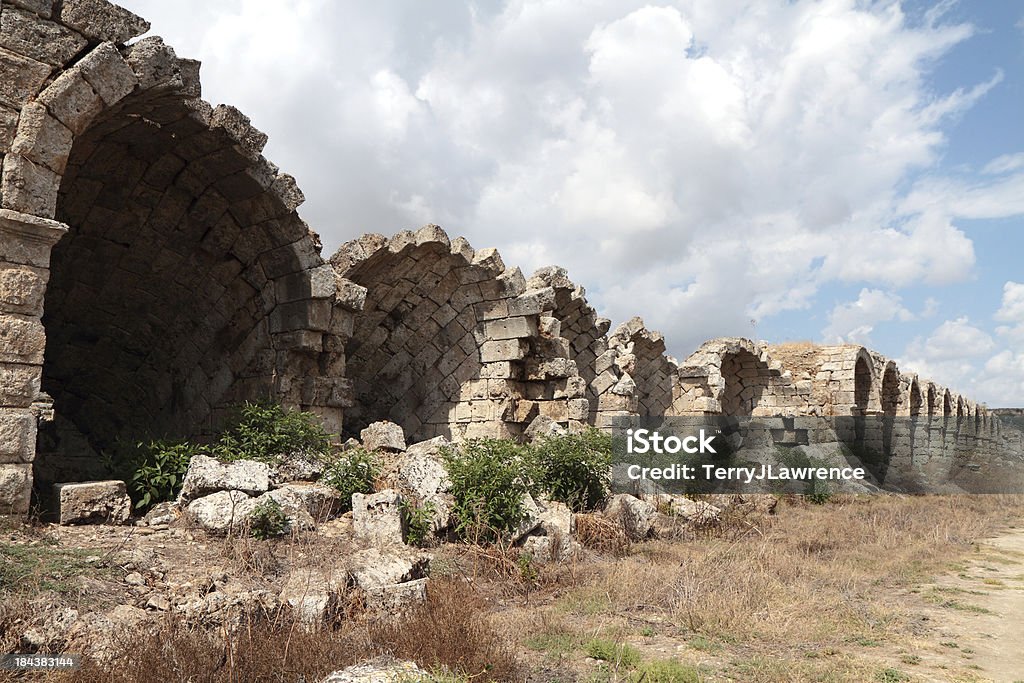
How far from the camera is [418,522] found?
6602 mm

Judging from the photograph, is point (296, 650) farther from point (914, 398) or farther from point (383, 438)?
point (914, 398)

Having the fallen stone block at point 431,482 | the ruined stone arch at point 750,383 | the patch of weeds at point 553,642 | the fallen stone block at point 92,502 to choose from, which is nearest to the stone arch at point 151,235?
the fallen stone block at point 92,502

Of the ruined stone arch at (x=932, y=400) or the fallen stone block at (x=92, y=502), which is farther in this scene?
the ruined stone arch at (x=932, y=400)

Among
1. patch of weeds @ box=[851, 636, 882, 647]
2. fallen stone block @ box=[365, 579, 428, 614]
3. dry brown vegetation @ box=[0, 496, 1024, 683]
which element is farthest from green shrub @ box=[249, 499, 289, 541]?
patch of weeds @ box=[851, 636, 882, 647]

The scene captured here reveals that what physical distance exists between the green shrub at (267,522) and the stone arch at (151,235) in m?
1.68

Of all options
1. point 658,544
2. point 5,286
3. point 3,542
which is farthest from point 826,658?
point 5,286

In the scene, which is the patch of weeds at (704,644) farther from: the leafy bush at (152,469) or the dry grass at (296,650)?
the leafy bush at (152,469)

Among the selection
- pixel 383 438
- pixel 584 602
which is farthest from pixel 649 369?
pixel 584 602

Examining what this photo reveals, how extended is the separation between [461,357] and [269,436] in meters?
4.28

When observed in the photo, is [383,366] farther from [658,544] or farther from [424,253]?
[658,544]

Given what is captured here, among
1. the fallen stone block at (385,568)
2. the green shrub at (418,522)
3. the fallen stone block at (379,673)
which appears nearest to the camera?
the fallen stone block at (379,673)

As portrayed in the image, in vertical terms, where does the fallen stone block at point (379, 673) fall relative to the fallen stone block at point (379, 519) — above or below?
below

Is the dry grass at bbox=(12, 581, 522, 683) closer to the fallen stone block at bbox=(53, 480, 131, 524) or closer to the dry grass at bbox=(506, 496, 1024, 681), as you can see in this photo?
the dry grass at bbox=(506, 496, 1024, 681)

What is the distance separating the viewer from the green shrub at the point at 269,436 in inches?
299
